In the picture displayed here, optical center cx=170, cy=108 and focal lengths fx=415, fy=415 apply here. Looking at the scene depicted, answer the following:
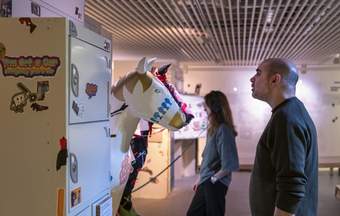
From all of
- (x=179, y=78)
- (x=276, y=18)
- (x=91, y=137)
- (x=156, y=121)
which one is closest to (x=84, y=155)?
(x=91, y=137)

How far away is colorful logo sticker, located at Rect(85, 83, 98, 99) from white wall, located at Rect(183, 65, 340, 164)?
6736 millimetres

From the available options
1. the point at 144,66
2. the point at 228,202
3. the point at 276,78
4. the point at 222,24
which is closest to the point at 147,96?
the point at 144,66

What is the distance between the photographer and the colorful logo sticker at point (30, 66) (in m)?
1.63

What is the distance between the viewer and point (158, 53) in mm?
6297

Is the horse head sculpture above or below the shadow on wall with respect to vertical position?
above

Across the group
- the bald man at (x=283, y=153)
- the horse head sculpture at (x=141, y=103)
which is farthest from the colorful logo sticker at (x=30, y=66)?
the bald man at (x=283, y=153)

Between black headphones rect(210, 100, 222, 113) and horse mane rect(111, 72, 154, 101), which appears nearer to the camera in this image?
horse mane rect(111, 72, 154, 101)

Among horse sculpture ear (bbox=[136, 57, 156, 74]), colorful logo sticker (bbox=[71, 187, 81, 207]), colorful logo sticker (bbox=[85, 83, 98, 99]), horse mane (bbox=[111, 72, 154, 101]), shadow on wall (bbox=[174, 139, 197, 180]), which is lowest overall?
shadow on wall (bbox=[174, 139, 197, 180])

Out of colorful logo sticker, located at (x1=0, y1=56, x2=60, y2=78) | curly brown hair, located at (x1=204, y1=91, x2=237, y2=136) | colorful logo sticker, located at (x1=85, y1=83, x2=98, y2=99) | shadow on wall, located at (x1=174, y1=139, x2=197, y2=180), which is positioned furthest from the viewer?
shadow on wall, located at (x1=174, y1=139, x2=197, y2=180)

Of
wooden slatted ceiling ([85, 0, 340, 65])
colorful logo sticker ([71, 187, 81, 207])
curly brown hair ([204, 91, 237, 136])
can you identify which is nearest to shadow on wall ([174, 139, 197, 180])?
wooden slatted ceiling ([85, 0, 340, 65])

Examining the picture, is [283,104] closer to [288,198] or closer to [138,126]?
[288,198]

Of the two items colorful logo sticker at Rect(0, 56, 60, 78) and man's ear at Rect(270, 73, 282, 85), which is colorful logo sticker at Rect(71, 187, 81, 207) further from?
man's ear at Rect(270, 73, 282, 85)

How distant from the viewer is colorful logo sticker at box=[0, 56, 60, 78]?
5.34 feet

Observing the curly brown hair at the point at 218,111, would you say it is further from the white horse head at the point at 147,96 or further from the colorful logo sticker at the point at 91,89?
the colorful logo sticker at the point at 91,89
